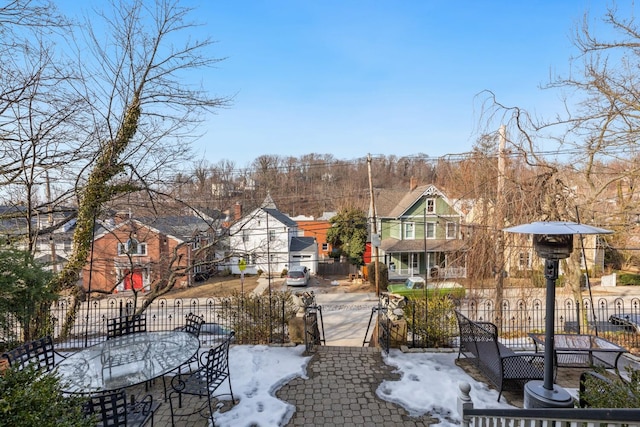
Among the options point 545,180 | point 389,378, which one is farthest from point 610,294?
point 389,378

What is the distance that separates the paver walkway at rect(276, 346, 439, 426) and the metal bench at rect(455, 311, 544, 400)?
1181mm

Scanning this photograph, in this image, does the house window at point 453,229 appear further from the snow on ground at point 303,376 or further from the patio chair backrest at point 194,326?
the patio chair backrest at point 194,326

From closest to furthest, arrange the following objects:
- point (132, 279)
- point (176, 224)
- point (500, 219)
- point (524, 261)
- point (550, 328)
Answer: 1. point (550, 328)
2. point (500, 219)
3. point (132, 279)
4. point (524, 261)
5. point (176, 224)

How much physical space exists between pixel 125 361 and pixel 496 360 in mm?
5001

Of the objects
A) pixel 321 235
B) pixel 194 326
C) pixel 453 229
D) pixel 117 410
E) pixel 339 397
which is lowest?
pixel 339 397

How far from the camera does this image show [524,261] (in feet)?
26.9

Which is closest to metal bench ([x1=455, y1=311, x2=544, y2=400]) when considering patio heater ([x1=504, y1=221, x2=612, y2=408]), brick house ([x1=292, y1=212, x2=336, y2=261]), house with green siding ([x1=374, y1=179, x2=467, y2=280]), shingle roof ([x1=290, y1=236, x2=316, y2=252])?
patio heater ([x1=504, y1=221, x2=612, y2=408])

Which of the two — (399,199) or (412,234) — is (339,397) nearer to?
(412,234)

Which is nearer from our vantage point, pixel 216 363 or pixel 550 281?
pixel 550 281

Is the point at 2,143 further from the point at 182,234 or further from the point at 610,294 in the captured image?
the point at 610,294

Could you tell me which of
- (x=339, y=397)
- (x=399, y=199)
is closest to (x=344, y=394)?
(x=339, y=397)

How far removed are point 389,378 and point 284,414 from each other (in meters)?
1.78

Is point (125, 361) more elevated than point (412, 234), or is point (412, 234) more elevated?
point (412, 234)

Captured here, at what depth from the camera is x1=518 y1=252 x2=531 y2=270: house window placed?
7995 mm
